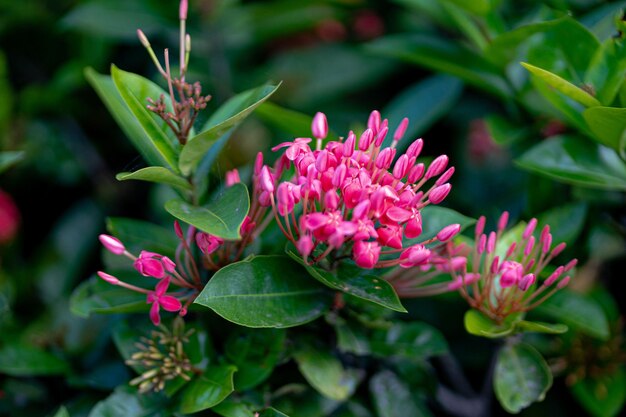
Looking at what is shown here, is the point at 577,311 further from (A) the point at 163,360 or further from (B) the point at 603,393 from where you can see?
(A) the point at 163,360

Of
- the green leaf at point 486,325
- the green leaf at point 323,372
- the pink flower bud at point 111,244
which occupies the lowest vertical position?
the green leaf at point 323,372

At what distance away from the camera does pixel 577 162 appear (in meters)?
1.25

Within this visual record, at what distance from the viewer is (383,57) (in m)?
1.99

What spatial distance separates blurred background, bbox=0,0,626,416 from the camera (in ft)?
4.47

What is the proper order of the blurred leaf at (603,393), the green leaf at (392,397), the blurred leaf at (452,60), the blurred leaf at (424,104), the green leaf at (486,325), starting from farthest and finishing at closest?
the blurred leaf at (424,104) → the blurred leaf at (452,60) → the blurred leaf at (603,393) → the green leaf at (392,397) → the green leaf at (486,325)

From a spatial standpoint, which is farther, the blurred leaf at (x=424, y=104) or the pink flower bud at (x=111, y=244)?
the blurred leaf at (x=424, y=104)

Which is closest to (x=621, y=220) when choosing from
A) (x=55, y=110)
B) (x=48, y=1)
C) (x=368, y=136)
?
(x=368, y=136)

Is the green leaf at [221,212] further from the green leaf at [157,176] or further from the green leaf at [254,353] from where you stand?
the green leaf at [254,353]

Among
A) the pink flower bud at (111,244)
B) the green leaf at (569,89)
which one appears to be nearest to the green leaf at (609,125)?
the green leaf at (569,89)

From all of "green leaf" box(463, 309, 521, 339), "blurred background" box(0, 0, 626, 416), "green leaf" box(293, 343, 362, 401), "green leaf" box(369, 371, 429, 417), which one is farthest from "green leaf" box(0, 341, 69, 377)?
"green leaf" box(463, 309, 521, 339)

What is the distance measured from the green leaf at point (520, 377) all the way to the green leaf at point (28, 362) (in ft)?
2.68

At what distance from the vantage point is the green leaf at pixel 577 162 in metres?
1.20

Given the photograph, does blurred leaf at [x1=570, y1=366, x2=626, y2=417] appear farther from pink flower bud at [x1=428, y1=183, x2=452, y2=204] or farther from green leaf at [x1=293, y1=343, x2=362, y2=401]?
pink flower bud at [x1=428, y1=183, x2=452, y2=204]

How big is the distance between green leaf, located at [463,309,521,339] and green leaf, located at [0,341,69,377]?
0.77 metres
